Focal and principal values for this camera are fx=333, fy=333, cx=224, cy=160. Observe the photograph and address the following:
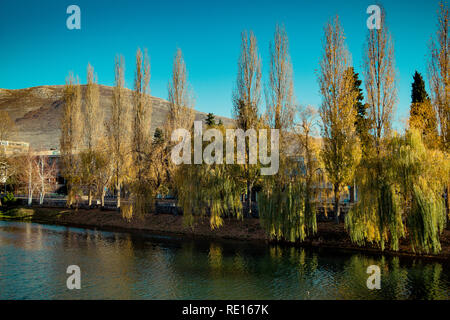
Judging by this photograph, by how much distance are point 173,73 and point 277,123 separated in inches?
564

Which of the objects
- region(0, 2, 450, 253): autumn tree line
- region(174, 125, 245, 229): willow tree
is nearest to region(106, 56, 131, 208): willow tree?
region(0, 2, 450, 253): autumn tree line

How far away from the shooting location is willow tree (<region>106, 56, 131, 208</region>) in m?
39.1


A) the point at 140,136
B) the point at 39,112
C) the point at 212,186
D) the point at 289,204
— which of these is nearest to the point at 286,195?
the point at 289,204

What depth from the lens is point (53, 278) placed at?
1597 centimetres

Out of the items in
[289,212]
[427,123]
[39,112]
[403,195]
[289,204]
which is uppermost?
[39,112]

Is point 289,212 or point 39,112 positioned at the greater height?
point 39,112

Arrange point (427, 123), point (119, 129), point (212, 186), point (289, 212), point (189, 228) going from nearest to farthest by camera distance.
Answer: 1. point (289, 212)
2. point (427, 123)
3. point (212, 186)
4. point (189, 228)
5. point (119, 129)

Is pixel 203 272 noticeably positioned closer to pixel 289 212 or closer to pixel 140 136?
pixel 289 212

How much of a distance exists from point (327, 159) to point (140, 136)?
21.3 meters

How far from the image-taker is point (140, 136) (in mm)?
37531

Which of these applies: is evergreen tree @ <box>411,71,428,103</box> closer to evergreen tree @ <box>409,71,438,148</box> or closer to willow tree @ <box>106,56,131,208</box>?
evergreen tree @ <box>409,71,438,148</box>

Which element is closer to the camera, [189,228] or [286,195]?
[286,195]

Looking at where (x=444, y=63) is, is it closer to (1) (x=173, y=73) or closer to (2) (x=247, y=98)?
(2) (x=247, y=98)

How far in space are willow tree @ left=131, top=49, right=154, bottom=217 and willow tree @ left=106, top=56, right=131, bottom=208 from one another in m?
2.51
